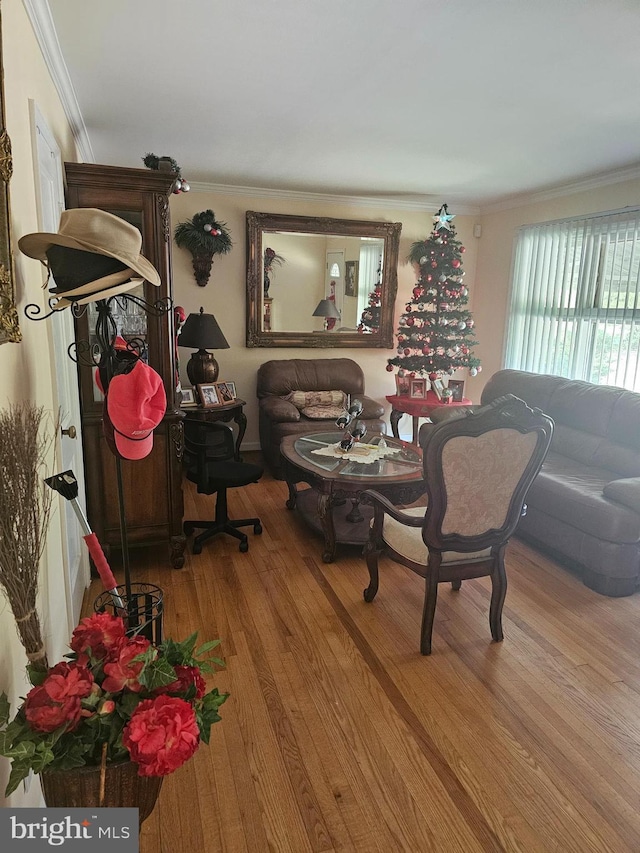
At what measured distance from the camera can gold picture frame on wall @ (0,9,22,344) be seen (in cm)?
131

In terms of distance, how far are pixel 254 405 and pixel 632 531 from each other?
148 inches

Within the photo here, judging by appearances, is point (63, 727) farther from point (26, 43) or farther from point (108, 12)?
point (108, 12)

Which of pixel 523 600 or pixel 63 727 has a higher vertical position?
pixel 63 727

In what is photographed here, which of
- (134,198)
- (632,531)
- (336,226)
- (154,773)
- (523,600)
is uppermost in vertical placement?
(336,226)

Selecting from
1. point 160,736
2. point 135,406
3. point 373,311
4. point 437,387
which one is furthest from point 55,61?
point 437,387

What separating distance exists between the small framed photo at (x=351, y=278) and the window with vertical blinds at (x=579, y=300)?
1.64 m

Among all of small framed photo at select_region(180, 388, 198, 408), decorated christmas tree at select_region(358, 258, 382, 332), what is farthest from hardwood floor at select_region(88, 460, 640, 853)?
decorated christmas tree at select_region(358, 258, 382, 332)

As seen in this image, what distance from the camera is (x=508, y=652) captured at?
2.55 m

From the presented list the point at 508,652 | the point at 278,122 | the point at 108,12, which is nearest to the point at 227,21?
the point at 108,12

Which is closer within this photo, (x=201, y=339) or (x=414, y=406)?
(x=201, y=339)

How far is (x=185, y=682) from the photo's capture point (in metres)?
1.23

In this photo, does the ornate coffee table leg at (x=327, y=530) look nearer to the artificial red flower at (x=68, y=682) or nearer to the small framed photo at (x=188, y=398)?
the small framed photo at (x=188, y=398)

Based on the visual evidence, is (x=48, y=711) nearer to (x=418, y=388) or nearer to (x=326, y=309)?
(x=418, y=388)

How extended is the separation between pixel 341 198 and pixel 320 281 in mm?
861
